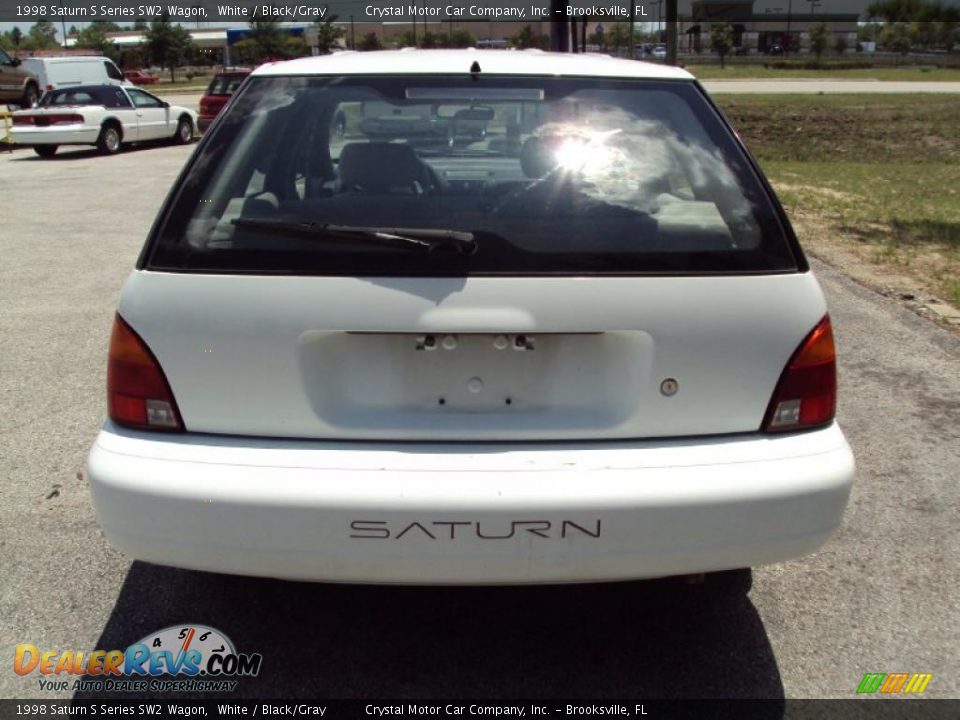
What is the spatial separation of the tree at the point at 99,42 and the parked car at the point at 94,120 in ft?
210

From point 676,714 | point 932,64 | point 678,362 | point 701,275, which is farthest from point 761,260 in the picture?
point 932,64

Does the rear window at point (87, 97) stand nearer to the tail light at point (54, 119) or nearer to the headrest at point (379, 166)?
the tail light at point (54, 119)

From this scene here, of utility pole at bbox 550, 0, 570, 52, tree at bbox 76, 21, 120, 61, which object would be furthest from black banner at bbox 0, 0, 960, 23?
tree at bbox 76, 21, 120, 61

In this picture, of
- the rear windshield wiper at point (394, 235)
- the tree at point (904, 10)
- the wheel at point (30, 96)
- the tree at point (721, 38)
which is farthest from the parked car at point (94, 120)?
the tree at point (904, 10)

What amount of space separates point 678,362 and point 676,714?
3.11 ft

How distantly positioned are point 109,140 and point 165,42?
57.2 m

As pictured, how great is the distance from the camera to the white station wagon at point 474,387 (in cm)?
236

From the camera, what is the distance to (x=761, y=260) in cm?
252

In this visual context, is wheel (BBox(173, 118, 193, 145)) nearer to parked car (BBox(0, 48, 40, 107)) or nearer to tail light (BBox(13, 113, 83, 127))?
tail light (BBox(13, 113, 83, 127))

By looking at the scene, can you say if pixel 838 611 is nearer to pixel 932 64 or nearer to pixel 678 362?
pixel 678 362

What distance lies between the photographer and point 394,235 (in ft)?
7.93

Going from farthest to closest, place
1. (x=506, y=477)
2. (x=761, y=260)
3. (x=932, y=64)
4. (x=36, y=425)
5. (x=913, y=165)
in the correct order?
(x=932, y=64), (x=913, y=165), (x=36, y=425), (x=761, y=260), (x=506, y=477)

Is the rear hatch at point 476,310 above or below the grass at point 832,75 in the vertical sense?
above

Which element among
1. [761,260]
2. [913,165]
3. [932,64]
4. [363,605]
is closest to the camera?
[761,260]
